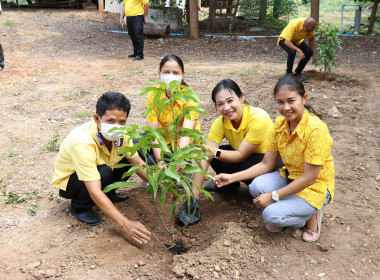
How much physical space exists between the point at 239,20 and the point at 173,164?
1196 cm

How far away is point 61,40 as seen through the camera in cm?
973

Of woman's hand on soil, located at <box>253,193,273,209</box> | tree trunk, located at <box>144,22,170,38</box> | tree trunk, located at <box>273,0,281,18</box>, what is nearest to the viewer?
woman's hand on soil, located at <box>253,193,273,209</box>

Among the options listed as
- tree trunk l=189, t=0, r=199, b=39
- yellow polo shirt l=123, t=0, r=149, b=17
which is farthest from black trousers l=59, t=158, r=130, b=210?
tree trunk l=189, t=0, r=199, b=39

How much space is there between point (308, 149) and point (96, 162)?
1.35m

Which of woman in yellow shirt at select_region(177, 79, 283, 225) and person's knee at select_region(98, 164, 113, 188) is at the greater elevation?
woman in yellow shirt at select_region(177, 79, 283, 225)

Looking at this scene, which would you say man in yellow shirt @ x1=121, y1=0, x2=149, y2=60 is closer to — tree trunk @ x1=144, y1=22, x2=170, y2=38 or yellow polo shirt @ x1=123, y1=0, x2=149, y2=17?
yellow polo shirt @ x1=123, y1=0, x2=149, y2=17

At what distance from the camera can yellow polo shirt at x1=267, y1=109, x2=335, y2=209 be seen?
2.05 m

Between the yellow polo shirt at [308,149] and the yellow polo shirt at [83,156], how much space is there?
0.98 meters

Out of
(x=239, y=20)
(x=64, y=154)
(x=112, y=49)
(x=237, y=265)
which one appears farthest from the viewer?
(x=239, y=20)

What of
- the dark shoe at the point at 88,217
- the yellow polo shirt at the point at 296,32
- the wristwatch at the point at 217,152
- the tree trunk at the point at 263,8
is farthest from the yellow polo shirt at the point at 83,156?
the tree trunk at the point at 263,8

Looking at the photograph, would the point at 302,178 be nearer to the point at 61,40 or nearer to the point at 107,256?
the point at 107,256

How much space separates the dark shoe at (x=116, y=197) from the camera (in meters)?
2.82

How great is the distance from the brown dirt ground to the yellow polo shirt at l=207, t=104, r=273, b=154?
521 millimetres

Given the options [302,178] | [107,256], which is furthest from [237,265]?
[107,256]
